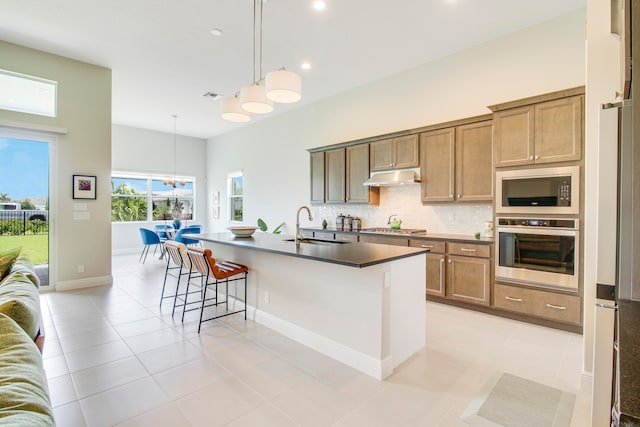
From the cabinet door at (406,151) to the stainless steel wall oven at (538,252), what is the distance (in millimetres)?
1484

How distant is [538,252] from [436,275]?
116 cm

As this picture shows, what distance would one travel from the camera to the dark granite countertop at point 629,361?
523 millimetres

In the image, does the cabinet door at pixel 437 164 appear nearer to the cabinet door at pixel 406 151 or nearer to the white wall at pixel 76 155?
the cabinet door at pixel 406 151

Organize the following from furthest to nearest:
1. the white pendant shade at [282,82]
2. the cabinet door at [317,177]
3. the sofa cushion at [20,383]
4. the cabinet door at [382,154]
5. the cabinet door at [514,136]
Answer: the cabinet door at [317,177]
the cabinet door at [382,154]
the cabinet door at [514,136]
the white pendant shade at [282,82]
the sofa cushion at [20,383]

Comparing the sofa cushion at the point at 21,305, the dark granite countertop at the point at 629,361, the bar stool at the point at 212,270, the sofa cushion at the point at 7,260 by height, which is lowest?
the bar stool at the point at 212,270

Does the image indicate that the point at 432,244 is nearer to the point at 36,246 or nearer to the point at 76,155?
the point at 76,155

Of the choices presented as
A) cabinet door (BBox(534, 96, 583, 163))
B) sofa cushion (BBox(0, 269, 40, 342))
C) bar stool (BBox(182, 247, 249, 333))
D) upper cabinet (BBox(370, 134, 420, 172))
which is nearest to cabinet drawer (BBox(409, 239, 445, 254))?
upper cabinet (BBox(370, 134, 420, 172))

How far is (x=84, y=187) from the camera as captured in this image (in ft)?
16.0

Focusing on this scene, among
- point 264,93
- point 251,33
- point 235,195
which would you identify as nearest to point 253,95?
point 264,93

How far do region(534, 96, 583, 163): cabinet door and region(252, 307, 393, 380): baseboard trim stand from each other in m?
2.69

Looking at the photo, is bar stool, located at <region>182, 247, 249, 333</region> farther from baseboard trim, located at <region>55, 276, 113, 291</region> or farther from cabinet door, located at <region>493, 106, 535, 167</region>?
cabinet door, located at <region>493, 106, 535, 167</region>

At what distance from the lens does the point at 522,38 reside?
379 centimetres

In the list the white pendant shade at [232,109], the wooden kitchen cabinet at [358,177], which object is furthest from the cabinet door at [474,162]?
the white pendant shade at [232,109]

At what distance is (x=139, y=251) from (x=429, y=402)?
8.75 metres
